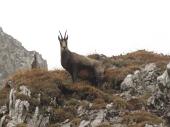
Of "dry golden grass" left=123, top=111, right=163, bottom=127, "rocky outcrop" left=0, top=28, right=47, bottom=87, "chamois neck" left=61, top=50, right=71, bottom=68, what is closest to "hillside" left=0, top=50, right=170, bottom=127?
"dry golden grass" left=123, top=111, right=163, bottom=127

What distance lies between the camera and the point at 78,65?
35531 mm

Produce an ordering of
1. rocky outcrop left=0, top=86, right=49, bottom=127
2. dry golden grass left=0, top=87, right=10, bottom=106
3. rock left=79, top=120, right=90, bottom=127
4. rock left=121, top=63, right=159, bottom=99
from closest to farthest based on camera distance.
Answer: rock left=79, top=120, right=90, bottom=127, rocky outcrop left=0, top=86, right=49, bottom=127, dry golden grass left=0, top=87, right=10, bottom=106, rock left=121, top=63, right=159, bottom=99

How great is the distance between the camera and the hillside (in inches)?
1209

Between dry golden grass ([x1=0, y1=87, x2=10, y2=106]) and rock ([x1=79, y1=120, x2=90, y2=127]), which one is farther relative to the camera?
dry golden grass ([x1=0, y1=87, x2=10, y2=106])

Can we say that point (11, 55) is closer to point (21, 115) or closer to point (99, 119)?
point (21, 115)

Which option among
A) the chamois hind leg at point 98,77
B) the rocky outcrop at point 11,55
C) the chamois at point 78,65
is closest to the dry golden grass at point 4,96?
the chamois at point 78,65

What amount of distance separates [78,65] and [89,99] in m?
2.77

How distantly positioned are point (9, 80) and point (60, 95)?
430 centimetres

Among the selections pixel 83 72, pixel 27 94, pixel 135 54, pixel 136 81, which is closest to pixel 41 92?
pixel 27 94

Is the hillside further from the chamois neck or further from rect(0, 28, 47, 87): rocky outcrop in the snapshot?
rect(0, 28, 47, 87): rocky outcrop

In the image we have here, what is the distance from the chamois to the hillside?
53 cm

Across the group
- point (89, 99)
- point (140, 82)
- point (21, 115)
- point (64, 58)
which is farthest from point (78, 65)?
point (21, 115)

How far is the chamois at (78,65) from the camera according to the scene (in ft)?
116

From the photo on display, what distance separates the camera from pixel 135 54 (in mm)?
41219
